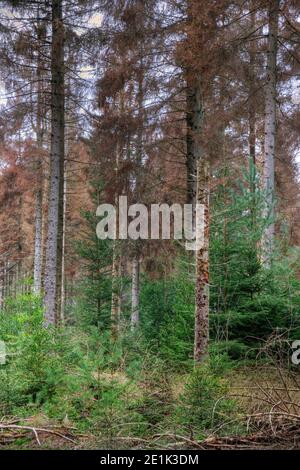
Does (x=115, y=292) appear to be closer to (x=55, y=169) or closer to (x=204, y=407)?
(x=55, y=169)

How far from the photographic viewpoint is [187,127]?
11852mm

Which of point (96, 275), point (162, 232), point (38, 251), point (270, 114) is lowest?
point (96, 275)

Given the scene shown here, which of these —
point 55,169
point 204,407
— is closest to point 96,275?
point 55,169

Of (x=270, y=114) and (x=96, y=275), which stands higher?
(x=270, y=114)

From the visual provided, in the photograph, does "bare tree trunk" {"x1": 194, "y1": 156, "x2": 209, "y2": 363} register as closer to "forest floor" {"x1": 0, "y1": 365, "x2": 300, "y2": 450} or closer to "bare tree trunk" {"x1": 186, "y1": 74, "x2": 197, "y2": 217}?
"forest floor" {"x1": 0, "y1": 365, "x2": 300, "y2": 450}

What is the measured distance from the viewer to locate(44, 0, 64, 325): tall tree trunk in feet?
36.8

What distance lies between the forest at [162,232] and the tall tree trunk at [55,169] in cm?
4

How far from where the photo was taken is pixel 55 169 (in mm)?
11617

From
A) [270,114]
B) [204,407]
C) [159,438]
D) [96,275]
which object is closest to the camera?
[159,438]

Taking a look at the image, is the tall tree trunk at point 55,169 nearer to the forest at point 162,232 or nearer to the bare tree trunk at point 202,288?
the forest at point 162,232

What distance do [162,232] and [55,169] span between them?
351 cm

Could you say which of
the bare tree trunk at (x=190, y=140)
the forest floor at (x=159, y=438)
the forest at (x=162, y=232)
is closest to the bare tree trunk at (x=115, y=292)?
the forest at (x=162, y=232)

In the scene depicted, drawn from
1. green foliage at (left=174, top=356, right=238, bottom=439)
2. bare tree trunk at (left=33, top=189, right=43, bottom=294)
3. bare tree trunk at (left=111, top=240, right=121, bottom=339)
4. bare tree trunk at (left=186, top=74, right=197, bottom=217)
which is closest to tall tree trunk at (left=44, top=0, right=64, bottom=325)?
bare tree trunk at (left=111, top=240, right=121, bottom=339)

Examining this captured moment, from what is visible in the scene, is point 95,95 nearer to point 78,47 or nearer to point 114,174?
point 78,47
